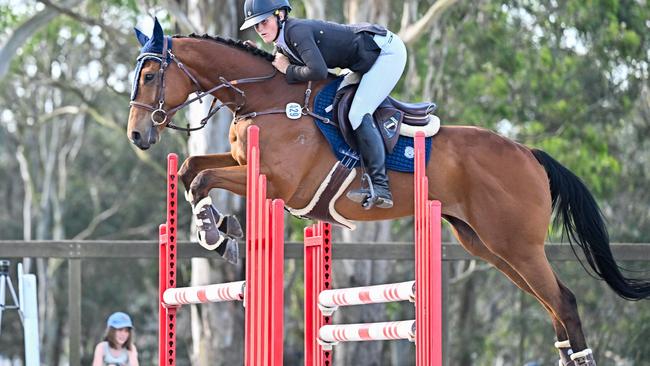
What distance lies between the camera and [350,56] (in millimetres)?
6691

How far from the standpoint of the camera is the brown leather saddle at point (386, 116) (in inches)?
262

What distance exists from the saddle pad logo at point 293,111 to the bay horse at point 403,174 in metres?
0.03

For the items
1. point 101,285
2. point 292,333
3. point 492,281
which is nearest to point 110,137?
point 101,285

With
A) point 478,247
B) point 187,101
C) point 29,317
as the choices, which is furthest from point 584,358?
point 29,317

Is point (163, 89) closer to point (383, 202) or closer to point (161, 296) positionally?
point (161, 296)

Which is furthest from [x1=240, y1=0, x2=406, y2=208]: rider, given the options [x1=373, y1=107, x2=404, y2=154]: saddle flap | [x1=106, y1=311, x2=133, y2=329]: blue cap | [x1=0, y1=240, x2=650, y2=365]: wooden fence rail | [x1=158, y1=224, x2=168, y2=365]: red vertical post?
[x1=106, y1=311, x2=133, y2=329]: blue cap

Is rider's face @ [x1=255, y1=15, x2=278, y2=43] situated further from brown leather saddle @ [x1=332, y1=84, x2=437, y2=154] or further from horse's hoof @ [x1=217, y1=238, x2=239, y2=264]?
horse's hoof @ [x1=217, y1=238, x2=239, y2=264]

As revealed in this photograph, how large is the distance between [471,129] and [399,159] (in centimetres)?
66

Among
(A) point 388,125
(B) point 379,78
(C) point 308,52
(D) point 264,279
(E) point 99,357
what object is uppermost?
(C) point 308,52

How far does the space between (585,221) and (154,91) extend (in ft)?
9.53

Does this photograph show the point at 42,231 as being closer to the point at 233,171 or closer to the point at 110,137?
the point at 110,137

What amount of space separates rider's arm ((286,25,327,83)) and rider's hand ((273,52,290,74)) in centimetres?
24

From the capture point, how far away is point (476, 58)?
20656 mm

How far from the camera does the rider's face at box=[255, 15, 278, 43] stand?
252 inches
